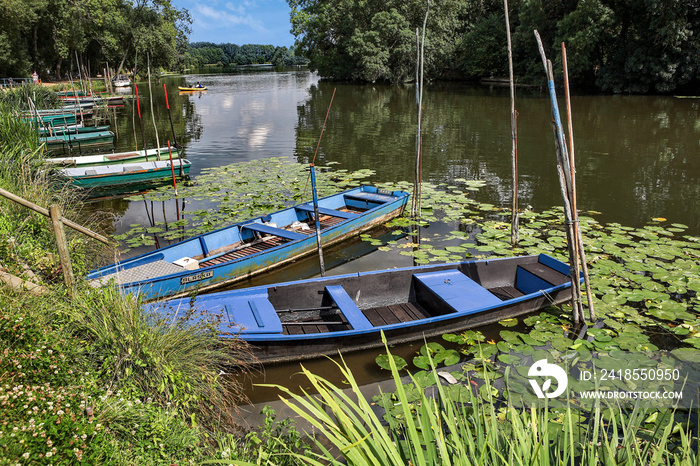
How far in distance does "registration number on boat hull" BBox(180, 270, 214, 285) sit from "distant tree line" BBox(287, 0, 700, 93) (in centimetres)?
3245

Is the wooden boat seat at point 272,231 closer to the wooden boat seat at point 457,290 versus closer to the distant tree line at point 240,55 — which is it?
the wooden boat seat at point 457,290

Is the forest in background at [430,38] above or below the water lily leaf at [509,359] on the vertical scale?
above

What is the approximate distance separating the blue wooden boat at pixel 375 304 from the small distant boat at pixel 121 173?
349 inches

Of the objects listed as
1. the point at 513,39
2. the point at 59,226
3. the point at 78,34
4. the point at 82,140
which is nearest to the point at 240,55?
the point at 78,34

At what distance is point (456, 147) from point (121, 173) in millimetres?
13507

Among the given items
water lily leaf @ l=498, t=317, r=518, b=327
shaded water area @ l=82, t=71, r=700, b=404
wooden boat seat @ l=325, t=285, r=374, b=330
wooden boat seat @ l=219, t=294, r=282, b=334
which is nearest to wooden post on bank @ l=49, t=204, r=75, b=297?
wooden boat seat @ l=219, t=294, r=282, b=334

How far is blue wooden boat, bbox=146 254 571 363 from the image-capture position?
631 cm

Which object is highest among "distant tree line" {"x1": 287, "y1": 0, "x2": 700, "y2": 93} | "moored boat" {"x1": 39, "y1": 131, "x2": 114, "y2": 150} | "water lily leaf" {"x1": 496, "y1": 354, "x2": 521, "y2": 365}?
"distant tree line" {"x1": 287, "y1": 0, "x2": 700, "y2": 93}

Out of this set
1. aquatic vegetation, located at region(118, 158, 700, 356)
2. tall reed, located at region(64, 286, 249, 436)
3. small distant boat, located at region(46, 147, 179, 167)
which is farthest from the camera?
small distant boat, located at region(46, 147, 179, 167)

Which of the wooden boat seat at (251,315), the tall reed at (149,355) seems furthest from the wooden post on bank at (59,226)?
the wooden boat seat at (251,315)

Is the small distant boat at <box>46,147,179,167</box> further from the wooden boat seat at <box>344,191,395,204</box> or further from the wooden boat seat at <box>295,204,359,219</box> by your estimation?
the wooden boat seat at <box>344,191,395,204</box>

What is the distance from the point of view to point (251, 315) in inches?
257

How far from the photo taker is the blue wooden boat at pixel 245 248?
7.50m

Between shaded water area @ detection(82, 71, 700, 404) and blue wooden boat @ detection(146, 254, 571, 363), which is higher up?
shaded water area @ detection(82, 71, 700, 404)
